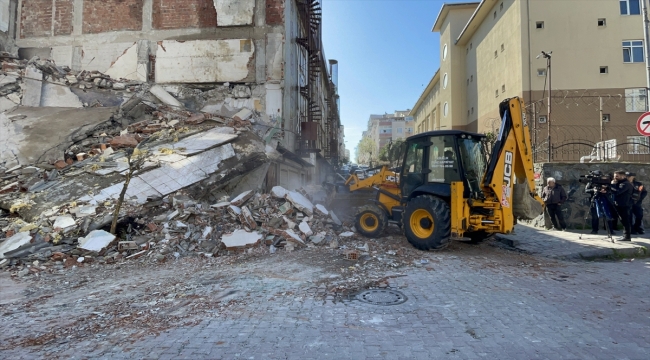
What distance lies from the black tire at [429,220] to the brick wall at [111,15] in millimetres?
15259

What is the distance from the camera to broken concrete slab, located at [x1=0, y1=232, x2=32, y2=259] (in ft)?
20.6

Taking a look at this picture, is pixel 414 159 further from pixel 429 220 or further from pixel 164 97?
pixel 164 97


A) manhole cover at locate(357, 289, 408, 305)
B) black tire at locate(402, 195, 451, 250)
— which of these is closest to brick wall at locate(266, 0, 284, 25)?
black tire at locate(402, 195, 451, 250)

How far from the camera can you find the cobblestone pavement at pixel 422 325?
10.0 feet

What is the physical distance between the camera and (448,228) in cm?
662

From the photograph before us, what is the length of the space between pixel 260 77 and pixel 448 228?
11234 millimetres

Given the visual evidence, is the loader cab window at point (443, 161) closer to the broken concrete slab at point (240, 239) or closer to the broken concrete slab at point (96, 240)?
the broken concrete slab at point (240, 239)

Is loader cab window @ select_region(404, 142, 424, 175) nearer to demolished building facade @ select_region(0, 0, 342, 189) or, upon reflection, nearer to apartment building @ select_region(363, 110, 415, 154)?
demolished building facade @ select_region(0, 0, 342, 189)

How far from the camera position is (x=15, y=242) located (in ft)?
21.2

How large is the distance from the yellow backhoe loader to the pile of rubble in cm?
165

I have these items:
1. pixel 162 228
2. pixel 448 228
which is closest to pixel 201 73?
pixel 162 228

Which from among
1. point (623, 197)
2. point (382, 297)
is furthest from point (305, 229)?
point (623, 197)

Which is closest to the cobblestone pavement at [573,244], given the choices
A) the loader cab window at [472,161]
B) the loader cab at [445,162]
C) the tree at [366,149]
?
the loader cab window at [472,161]

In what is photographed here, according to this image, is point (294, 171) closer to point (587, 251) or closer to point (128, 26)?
point (128, 26)
